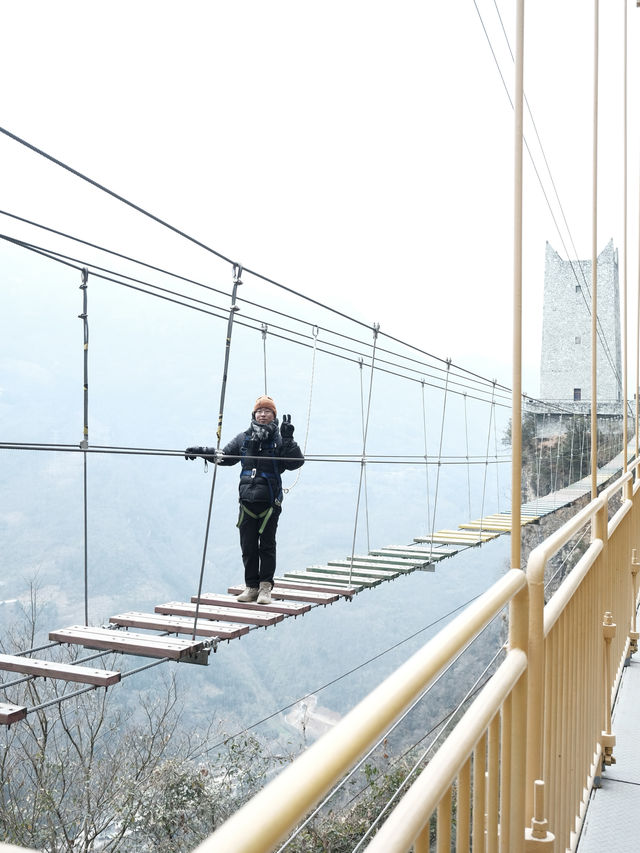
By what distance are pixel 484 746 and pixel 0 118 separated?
190 centimetres

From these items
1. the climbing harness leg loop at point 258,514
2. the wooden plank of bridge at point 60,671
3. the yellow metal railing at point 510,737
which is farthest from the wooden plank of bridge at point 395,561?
the yellow metal railing at point 510,737

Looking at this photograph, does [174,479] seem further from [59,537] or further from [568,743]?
[568,743]

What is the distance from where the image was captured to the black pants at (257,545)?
357cm

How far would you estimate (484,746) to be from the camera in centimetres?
76

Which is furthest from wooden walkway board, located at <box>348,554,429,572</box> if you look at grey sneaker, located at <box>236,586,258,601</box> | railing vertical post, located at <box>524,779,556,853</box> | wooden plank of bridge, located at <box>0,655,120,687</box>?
railing vertical post, located at <box>524,779,556,853</box>

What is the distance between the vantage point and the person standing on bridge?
135 inches

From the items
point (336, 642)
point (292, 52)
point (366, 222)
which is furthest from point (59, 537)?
point (366, 222)

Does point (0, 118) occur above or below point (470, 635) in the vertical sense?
above

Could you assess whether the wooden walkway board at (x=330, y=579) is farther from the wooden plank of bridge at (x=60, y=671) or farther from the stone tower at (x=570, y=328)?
the stone tower at (x=570, y=328)

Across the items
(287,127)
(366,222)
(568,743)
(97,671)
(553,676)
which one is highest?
(287,127)

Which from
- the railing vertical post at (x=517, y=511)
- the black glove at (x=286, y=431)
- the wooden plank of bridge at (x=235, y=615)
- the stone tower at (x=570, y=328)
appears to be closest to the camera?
the railing vertical post at (x=517, y=511)

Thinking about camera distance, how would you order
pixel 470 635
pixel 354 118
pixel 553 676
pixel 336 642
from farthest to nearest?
pixel 354 118, pixel 336 642, pixel 553 676, pixel 470 635

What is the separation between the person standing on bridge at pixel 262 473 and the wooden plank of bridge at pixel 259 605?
2.0 inches

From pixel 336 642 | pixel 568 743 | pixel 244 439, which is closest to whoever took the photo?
pixel 568 743
